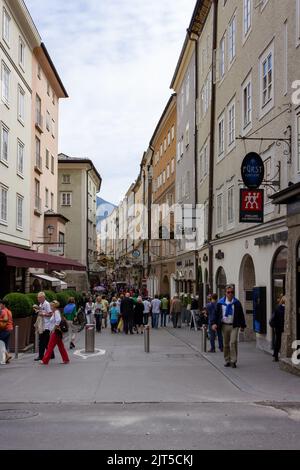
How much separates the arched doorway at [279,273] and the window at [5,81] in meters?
17.3


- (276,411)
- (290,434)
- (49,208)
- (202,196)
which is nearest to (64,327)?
(276,411)

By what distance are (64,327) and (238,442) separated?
31.0 feet

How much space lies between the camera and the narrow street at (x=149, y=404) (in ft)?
25.0

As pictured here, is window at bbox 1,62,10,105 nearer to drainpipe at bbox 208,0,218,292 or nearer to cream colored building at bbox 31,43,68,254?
cream colored building at bbox 31,43,68,254

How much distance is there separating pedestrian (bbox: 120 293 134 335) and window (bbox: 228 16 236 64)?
11.0 meters

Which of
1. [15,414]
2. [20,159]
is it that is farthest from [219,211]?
[15,414]

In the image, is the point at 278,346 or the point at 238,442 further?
the point at 278,346

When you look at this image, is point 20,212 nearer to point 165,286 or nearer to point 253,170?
point 253,170

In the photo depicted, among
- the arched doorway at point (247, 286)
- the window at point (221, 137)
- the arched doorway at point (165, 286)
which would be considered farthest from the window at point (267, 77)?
the arched doorway at point (165, 286)

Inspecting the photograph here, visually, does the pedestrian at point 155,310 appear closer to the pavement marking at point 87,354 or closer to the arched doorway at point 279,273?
the pavement marking at point 87,354

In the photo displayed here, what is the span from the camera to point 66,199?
62969 millimetres

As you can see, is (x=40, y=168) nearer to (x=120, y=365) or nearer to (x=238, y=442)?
(x=120, y=365)

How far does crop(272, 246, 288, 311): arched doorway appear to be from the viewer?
54.9ft

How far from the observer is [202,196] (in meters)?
32.9
